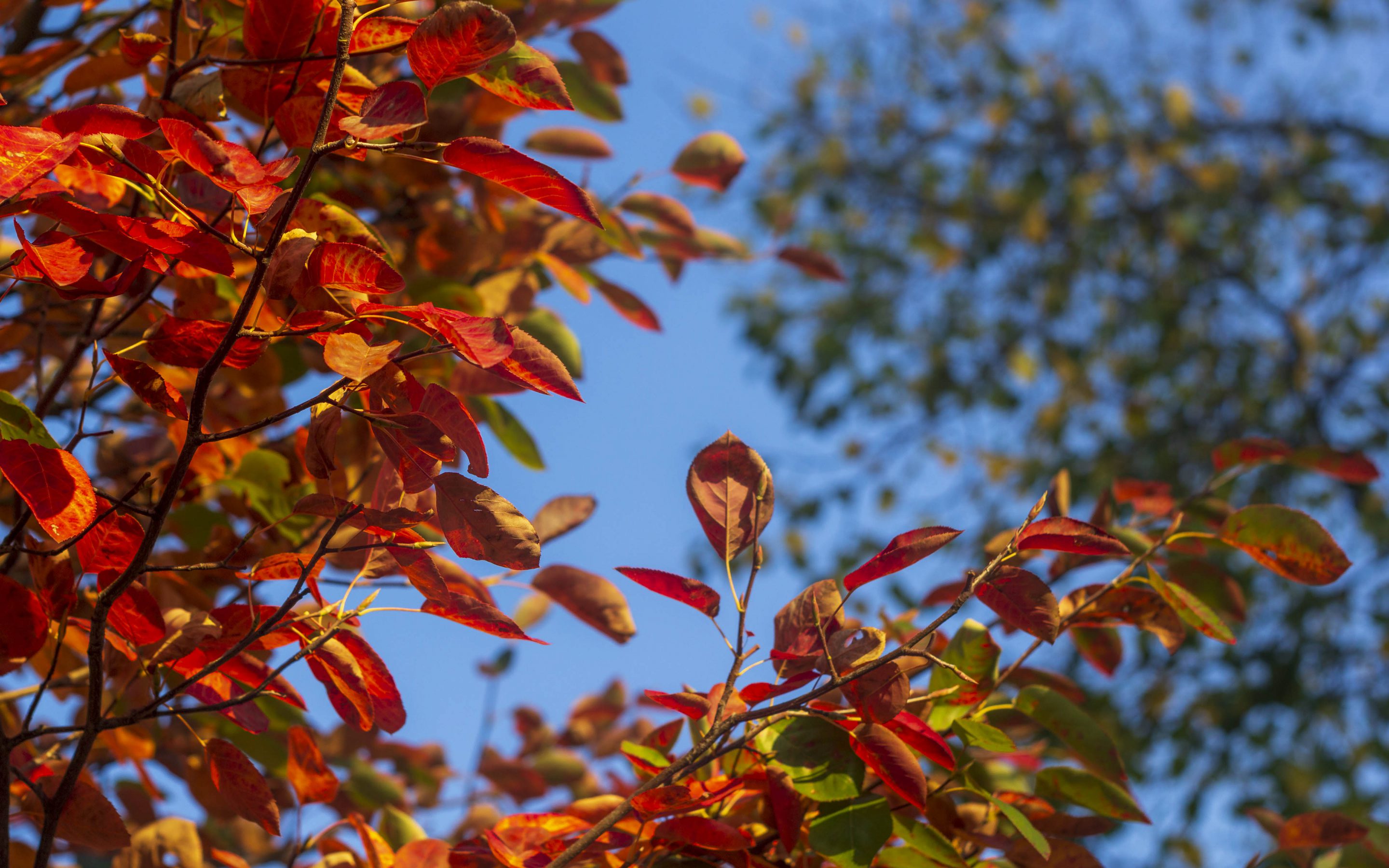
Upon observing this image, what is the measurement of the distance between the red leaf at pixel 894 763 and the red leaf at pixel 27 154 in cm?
43

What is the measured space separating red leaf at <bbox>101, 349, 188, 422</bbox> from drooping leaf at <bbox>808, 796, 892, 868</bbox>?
1.22 ft

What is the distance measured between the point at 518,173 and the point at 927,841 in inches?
15.5

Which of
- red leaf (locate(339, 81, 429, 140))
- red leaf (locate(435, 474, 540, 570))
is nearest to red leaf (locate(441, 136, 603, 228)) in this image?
red leaf (locate(339, 81, 429, 140))

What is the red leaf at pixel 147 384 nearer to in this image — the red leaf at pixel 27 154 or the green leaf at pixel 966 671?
the red leaf at pixel 27 154

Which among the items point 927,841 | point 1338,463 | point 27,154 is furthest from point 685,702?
point 1338,463

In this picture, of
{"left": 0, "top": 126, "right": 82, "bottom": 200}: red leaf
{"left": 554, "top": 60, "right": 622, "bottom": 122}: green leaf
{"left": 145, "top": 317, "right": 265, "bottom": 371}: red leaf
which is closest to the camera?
{"left": 0, "top": 126, "right": 82, "bottom": 200}: red leaf

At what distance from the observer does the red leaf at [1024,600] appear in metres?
0.47

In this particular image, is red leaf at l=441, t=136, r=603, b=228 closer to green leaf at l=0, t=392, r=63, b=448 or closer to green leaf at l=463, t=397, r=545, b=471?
green leaf at l=0, t=392, r=63, b=448

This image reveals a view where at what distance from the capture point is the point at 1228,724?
3.11 m

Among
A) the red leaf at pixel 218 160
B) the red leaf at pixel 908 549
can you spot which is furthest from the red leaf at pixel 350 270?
the red leaf at pixel 908 549

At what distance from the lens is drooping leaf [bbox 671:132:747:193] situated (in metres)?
0.83

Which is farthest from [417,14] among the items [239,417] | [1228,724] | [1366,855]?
[1228,724]

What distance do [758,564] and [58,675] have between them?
0.56m

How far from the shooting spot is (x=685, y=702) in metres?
0.51
